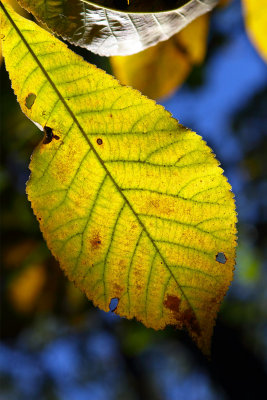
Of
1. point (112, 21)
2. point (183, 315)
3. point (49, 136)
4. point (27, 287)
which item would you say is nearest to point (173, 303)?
point (183, 315)

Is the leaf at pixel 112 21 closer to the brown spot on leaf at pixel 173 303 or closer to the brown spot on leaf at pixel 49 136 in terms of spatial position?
the brown spot on leaf at pixel 49 136

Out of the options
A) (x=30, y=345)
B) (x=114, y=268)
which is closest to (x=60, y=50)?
(x=114, y=268)

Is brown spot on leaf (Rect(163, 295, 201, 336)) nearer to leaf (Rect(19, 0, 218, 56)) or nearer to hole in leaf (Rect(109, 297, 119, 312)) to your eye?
hole in leaf (Rect(109, 297, 119, 312))

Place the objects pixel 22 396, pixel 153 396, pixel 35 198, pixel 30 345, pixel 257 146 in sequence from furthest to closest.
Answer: pixel 153 396, pixel 22 396, pixel 257 146, pixel 30 345, pixel 35 198

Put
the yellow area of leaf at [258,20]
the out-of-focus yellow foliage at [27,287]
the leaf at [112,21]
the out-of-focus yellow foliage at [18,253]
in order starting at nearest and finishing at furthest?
the leaf at [112,21]
the yellow area of leaf at [258,20]
the out-of-focus yellow foliage at [18,253]
the out-of-focus yellow foliage at [27,287]

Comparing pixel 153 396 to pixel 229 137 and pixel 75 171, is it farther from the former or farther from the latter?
pixel 75 171

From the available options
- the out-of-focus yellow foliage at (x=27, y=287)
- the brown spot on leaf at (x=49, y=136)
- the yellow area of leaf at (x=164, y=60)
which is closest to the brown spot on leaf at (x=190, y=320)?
the brown spot on leaf at (x=49, y=136)

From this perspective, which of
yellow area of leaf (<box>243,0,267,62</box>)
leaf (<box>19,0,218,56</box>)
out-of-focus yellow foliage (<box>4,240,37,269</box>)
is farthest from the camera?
out-of-focus yellow foliage (<box>4,240,37,269</box>)

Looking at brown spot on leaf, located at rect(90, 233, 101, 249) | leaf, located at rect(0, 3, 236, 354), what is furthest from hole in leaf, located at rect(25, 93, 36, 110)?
brown spot on leaf, located at rect(90, 233, 101, 249)
